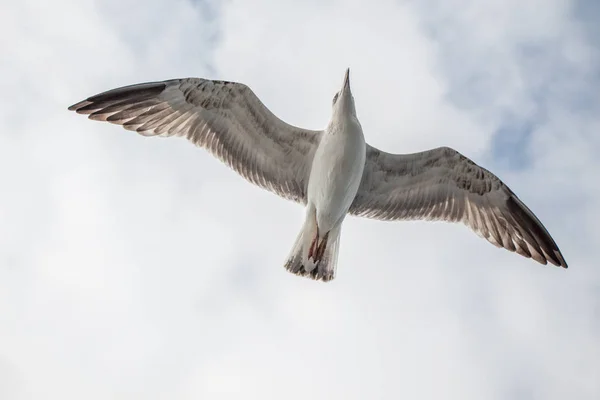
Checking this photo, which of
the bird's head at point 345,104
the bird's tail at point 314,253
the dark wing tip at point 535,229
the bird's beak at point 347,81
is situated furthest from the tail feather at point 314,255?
the dark wing tip at point 535,229

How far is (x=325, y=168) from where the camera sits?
974 cm

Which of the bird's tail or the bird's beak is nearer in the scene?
the bird's beak

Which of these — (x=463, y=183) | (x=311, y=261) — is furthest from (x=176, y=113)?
(x=463, y=183)

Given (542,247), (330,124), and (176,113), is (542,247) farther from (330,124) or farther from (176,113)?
(176,113)

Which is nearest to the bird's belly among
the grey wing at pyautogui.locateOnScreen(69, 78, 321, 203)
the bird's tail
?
the bird's tail

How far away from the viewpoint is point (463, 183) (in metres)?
10.8

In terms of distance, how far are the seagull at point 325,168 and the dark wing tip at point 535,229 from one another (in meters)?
0.01

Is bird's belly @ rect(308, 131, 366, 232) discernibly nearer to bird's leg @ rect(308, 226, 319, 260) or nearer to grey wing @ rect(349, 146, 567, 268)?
bird's leg @ rect(308, 226, 319, 260)

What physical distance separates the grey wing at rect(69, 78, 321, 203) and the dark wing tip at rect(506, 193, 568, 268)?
310 centimetres

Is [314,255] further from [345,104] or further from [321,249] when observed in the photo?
[345,104]

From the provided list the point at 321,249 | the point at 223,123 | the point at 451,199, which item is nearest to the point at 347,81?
the point at 223,123

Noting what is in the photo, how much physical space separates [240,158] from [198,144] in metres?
0.63

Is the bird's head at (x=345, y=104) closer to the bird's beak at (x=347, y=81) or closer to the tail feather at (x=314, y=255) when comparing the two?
the bird's beak at (x=347, y=81)

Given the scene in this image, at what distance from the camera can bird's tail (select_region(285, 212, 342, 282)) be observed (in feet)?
33.2
